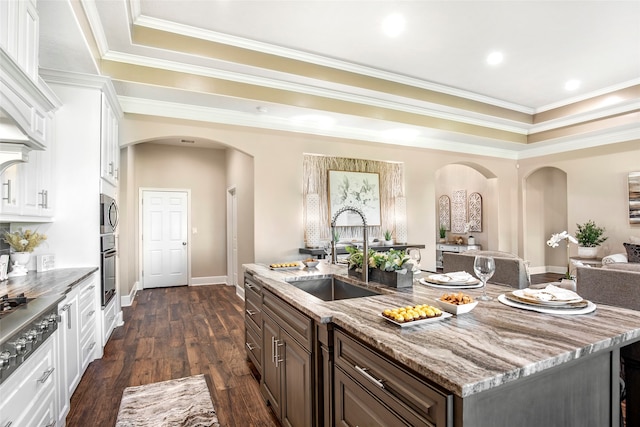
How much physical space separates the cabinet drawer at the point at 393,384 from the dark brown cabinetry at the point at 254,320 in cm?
129

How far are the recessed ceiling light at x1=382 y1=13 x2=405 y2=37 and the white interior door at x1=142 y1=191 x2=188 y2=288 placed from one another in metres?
5.11

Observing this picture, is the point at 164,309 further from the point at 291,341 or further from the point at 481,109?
the point at 481,109

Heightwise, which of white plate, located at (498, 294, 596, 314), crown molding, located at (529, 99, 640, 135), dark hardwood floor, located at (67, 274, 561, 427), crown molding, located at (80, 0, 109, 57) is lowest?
dark hardwood floor, located at (67, 274, 561, 427)

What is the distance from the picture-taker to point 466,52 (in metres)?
3.96

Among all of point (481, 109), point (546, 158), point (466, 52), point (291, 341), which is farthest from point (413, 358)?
point (546, 158)

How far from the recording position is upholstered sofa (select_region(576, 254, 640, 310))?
2.44 meters

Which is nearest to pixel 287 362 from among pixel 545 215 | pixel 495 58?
pixel 495 58

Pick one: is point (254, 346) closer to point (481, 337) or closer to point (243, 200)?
point (481, 337)

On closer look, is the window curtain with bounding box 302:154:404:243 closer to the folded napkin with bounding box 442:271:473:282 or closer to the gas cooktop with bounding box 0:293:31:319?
the folded napkin with bounding box 442:271:473:282

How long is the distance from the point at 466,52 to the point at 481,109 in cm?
187

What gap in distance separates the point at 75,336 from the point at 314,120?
3817mm

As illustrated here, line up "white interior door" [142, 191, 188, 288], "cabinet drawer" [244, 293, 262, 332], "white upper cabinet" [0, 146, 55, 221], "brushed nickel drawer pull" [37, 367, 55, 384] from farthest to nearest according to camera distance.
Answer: "white interior door" [142, 191, 188, 288]
"cabinet drawer" [244, 293, 262, 332]
"white upper cabinet" [0, 146, 55, 221]
"brushed nickel drawer pull" [37, 367, 55, 384]

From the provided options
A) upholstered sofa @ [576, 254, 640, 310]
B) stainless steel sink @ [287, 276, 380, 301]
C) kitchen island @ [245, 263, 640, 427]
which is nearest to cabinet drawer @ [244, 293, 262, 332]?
stainless steel sink @ [287, 276, 380, 301]

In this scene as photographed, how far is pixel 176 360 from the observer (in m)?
3.30
